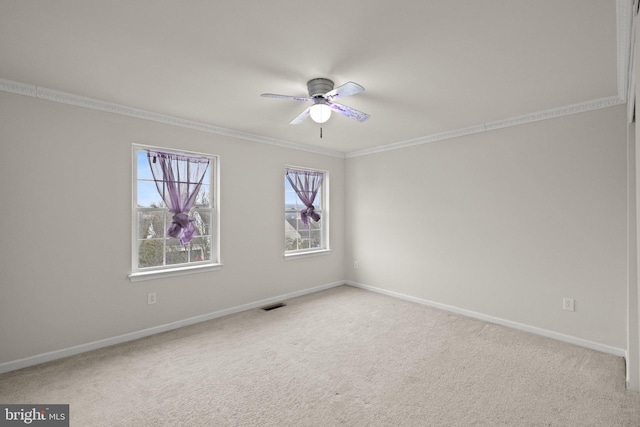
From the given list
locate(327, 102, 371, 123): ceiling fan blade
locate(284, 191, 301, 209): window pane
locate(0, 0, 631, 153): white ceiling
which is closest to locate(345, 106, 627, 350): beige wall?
locate(0, 0, 631, 153): white ceiling

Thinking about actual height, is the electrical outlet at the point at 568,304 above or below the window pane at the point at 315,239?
below

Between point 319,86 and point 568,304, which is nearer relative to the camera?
point 319,86

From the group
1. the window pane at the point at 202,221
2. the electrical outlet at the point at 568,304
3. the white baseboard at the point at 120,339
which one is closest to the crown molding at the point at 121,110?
the window pane at the point at 202,221

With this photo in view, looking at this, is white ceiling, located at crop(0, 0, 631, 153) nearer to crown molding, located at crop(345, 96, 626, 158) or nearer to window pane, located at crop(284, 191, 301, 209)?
crown molding, located at crop(345, 96, 626, 158)

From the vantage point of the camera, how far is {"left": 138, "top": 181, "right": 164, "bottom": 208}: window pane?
11.4ft

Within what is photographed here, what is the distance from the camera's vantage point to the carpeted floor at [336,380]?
6.82ft

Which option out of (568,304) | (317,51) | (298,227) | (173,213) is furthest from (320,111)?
(568,304)

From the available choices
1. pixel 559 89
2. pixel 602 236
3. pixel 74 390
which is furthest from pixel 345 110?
pixel 74 390

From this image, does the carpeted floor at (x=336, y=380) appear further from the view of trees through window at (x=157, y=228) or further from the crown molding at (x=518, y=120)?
the crown molding at (x=518, y=120)

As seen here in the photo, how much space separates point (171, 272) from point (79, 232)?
0.98m

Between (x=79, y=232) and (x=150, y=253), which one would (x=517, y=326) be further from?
(x=79, y=232)

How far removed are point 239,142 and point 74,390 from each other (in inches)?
121

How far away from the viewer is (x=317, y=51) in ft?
6.90

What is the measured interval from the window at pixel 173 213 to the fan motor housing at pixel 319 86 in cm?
198
